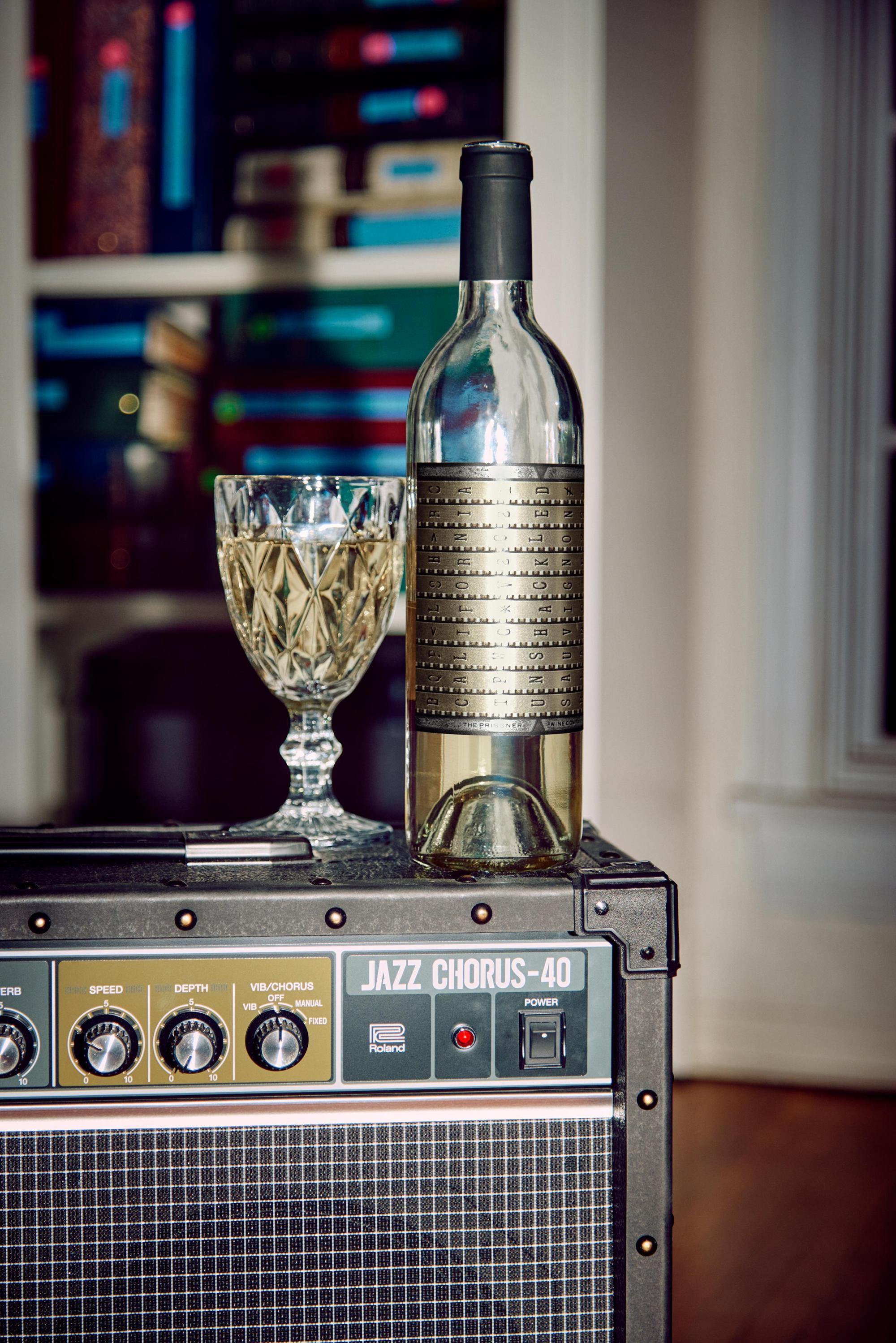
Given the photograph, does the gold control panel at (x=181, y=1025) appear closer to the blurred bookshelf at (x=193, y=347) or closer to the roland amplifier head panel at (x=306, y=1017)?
the roland amplifier head panel at (x=306, y=1017)

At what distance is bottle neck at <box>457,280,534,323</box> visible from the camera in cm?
65

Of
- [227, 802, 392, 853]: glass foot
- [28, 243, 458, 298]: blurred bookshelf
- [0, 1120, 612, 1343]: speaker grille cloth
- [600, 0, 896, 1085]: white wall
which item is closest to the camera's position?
[0, 1120, 612, 1343]: speaker grille cloth

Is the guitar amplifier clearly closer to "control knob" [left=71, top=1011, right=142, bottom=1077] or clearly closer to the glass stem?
"control knob" [left=71, top=1011, right=142, bottom=1077]

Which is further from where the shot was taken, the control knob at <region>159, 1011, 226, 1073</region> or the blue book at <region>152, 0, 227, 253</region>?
the blue book at <region>152, 0, 227, 253</region>

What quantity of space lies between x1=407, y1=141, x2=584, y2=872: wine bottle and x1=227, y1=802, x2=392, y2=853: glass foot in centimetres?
4

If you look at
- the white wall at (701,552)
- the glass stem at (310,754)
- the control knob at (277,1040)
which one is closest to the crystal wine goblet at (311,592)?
the glass stem at (310,754)

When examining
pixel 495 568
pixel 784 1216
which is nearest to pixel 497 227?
pixel 495 568

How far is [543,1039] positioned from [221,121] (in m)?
1.41

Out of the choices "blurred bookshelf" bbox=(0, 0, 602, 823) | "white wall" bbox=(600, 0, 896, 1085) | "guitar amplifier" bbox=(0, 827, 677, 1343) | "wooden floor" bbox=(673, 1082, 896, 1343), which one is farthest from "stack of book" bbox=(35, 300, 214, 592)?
"guitar amplifier" bbox=(0, 827, 677, 1343)

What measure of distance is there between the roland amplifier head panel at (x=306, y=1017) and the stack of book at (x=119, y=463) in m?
1.19

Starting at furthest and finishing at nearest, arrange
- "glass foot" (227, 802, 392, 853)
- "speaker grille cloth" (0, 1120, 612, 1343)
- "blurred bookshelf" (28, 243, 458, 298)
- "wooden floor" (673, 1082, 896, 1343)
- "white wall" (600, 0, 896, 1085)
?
1. "white wall" (600, 0, 896, 1085)
2. "blurred bookshelf" (28, 243, 458, 298)
3. "wooden floor" (673, 1082, 896, 1343)
4. "glass foot" (227, 802, 392, 853)
5. "speaker grille cloth" (0, 1120, 612, 1343)

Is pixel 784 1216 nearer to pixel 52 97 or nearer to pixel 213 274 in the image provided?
pixel 213 274

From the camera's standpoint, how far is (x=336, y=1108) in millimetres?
594

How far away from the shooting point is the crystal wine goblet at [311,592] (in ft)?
2.20
